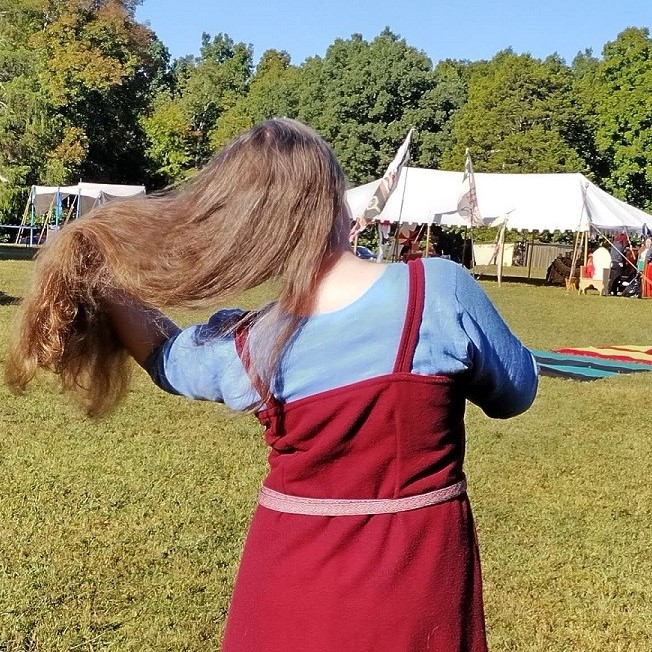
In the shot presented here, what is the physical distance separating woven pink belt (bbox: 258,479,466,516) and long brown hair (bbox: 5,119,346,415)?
0.22 meters

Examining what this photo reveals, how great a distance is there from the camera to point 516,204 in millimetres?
25312

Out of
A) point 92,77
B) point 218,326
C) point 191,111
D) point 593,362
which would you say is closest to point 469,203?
point 593,362

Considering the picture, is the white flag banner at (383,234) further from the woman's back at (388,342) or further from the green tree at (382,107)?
the woman's back at (388,342)

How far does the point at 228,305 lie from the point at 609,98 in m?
50.7

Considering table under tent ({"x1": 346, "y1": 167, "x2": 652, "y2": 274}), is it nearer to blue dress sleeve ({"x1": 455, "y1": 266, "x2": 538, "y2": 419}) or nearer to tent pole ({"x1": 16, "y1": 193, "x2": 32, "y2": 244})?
tent pole ({"x1": 16, "y1": 193, "x2": 32, "y2": 244})

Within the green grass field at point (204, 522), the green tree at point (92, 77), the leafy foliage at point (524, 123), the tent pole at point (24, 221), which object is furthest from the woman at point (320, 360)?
the leafy foliage at point (524, 123)

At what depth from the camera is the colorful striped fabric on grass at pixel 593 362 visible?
420 inches

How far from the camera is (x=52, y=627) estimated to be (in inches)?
152

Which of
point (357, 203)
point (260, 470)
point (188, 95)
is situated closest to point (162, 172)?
point (188, 95)

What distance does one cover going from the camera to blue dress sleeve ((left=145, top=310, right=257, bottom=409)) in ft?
5.62

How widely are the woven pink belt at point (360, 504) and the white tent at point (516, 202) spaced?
75.1 ft

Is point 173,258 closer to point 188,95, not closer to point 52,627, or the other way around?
point 52,627

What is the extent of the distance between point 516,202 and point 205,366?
960 inches

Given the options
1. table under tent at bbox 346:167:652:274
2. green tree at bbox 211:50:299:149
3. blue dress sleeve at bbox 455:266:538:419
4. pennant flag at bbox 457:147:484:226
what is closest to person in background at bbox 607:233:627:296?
table under tent at bbox 346:167:652:274
